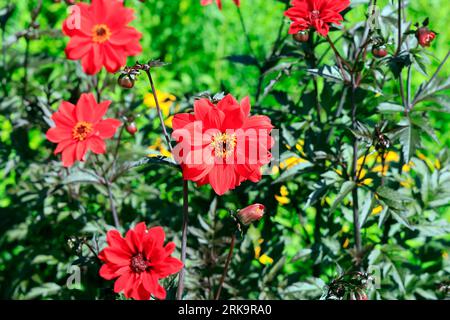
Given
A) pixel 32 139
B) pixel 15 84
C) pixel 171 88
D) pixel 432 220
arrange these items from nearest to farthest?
pixel 432 220 < pixel 15 84 < pixel 32 139 < pixel 171 88

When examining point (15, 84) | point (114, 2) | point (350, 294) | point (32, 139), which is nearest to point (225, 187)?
point (350, 294)

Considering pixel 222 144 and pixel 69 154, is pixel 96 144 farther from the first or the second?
pixel 222 144

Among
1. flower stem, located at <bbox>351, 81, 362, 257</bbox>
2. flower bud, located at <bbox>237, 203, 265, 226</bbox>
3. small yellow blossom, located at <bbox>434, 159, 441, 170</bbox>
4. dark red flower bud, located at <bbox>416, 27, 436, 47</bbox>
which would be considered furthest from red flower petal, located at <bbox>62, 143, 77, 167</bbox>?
small yellow blossom, located at <bbox>434, 159, 441, 170</bbox>

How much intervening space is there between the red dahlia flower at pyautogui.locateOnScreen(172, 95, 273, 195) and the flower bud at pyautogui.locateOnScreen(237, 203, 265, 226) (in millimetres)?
71

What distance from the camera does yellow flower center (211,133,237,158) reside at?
4.93 feet

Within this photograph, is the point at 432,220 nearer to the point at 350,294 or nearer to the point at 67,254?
the point at 350,294

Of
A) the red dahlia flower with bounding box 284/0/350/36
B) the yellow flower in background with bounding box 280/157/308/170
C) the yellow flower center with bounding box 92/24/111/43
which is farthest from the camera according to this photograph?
the yellow flower in background with bounding box 280/157/308/170

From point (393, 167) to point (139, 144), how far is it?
0.93 metres

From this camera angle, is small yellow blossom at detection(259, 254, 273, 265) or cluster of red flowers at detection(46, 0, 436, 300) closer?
cluster of red flowers at detection(46, 0, 436, 300)

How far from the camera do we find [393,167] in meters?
2.26

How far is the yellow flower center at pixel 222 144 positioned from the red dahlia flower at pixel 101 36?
0.44m

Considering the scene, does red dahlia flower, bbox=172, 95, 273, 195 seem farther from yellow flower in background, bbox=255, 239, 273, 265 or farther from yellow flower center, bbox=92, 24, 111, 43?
yellow flower in background, bbox=255, 239, 273, 265

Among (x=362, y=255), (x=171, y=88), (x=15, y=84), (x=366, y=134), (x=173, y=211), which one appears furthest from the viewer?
(x=171, y=88)

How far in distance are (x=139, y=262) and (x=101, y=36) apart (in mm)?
673
